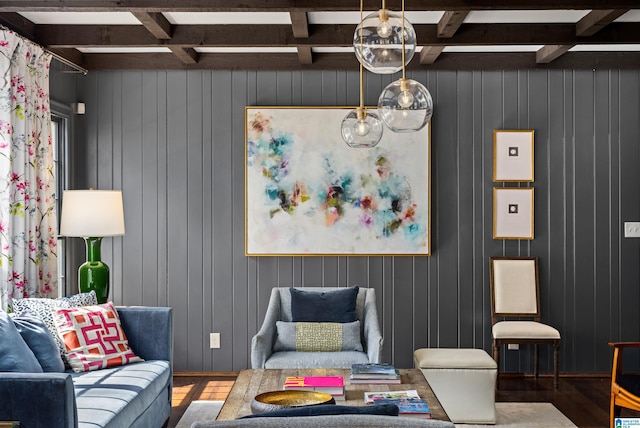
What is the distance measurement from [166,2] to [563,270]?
12.2 ft

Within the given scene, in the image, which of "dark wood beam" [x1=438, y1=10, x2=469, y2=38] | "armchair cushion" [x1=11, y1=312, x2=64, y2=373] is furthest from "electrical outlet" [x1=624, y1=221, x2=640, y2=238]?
"armchair cushion" [x1=11, y1=312, x2=64, y2=373]

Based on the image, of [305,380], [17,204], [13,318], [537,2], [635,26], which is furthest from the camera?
[635,26]

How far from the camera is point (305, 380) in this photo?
3.64m

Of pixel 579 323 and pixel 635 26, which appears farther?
pixel 579 323

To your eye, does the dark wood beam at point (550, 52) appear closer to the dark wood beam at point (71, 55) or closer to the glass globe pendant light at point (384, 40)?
the glass globe pendant light at point (384, 40)

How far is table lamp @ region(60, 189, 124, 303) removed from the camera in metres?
4.98

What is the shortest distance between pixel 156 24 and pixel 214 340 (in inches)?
101

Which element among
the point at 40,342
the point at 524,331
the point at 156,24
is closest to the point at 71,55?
the point at 156,24

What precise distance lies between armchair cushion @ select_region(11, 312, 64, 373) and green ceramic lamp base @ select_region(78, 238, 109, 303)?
1.13m

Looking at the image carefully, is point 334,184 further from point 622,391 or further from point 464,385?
point 622,391

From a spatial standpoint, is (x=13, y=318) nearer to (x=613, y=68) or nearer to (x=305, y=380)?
(x=305, y=380)

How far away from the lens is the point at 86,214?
4.99 m

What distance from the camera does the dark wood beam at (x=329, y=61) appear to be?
5.98 metres

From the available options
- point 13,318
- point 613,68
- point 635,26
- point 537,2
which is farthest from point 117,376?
point 613,68
